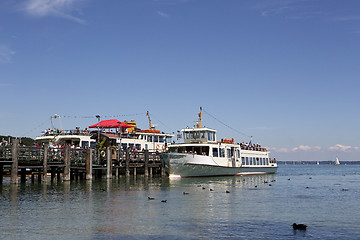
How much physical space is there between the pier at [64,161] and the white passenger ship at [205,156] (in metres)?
5.55

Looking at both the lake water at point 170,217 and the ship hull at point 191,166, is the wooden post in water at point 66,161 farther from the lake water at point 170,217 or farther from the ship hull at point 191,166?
the ship hull at point 191,166

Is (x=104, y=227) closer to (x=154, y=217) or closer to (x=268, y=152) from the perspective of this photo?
(x=154, y=217)

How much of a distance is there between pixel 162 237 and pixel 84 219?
17.7 ft

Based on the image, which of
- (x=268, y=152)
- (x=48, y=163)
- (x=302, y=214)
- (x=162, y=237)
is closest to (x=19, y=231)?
(x=162, y=237)

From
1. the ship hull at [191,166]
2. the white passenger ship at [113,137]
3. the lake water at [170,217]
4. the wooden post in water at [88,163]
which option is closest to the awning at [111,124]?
the white passenger ship at [113,137]

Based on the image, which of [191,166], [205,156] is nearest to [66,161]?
[191,166]

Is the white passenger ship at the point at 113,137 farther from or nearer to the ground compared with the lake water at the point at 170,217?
farther from the ground

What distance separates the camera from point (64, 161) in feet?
138

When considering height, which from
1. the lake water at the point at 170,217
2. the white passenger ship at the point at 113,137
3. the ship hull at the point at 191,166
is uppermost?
the white passenger ship at the point at 113,137

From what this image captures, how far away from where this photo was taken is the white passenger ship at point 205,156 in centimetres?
5000

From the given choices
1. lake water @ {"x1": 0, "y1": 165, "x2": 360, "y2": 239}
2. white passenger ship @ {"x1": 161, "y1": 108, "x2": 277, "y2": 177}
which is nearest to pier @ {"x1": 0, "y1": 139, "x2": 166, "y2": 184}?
white passenger ship @ {"x1": 161, "y1": 108, "x2": 277, "y2": 177}

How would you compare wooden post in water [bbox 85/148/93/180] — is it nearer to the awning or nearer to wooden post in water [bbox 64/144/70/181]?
wooden post in water [bbox 64/144/70/181]

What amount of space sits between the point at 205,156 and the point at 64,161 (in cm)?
1815

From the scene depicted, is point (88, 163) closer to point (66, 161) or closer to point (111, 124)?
point (66, 161)
